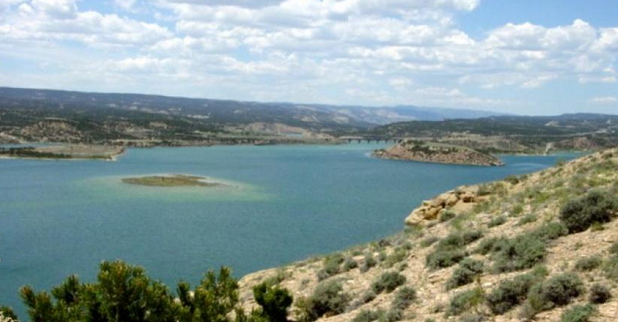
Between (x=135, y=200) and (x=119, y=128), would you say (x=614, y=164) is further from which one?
(x=119, y=128)

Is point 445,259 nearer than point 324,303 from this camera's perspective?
No

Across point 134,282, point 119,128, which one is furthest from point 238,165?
point 134,282

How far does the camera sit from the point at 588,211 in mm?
14359

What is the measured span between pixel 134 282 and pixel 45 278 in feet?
81.2

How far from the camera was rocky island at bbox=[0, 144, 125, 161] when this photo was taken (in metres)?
118

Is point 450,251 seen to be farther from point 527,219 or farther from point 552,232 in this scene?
point 527,219

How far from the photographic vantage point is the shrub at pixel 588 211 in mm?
14328

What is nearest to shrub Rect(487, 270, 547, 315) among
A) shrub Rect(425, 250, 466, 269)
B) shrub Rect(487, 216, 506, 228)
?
shrub Rect(425, 250, 466, 269)

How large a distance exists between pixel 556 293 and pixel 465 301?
1.74 metres

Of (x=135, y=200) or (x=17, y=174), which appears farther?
(x=17, y=174)

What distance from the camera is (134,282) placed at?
1059 centimetres

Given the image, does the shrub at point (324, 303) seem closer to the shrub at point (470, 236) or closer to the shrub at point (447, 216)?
the shrub at point (470, 236)

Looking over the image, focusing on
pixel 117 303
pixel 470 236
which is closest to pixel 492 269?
pixel 470 236

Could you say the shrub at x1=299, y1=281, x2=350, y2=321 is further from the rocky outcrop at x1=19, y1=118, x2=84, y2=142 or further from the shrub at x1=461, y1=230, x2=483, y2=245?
the rocky outcrop at x1=19, y1=118, x2=84, y2=142
